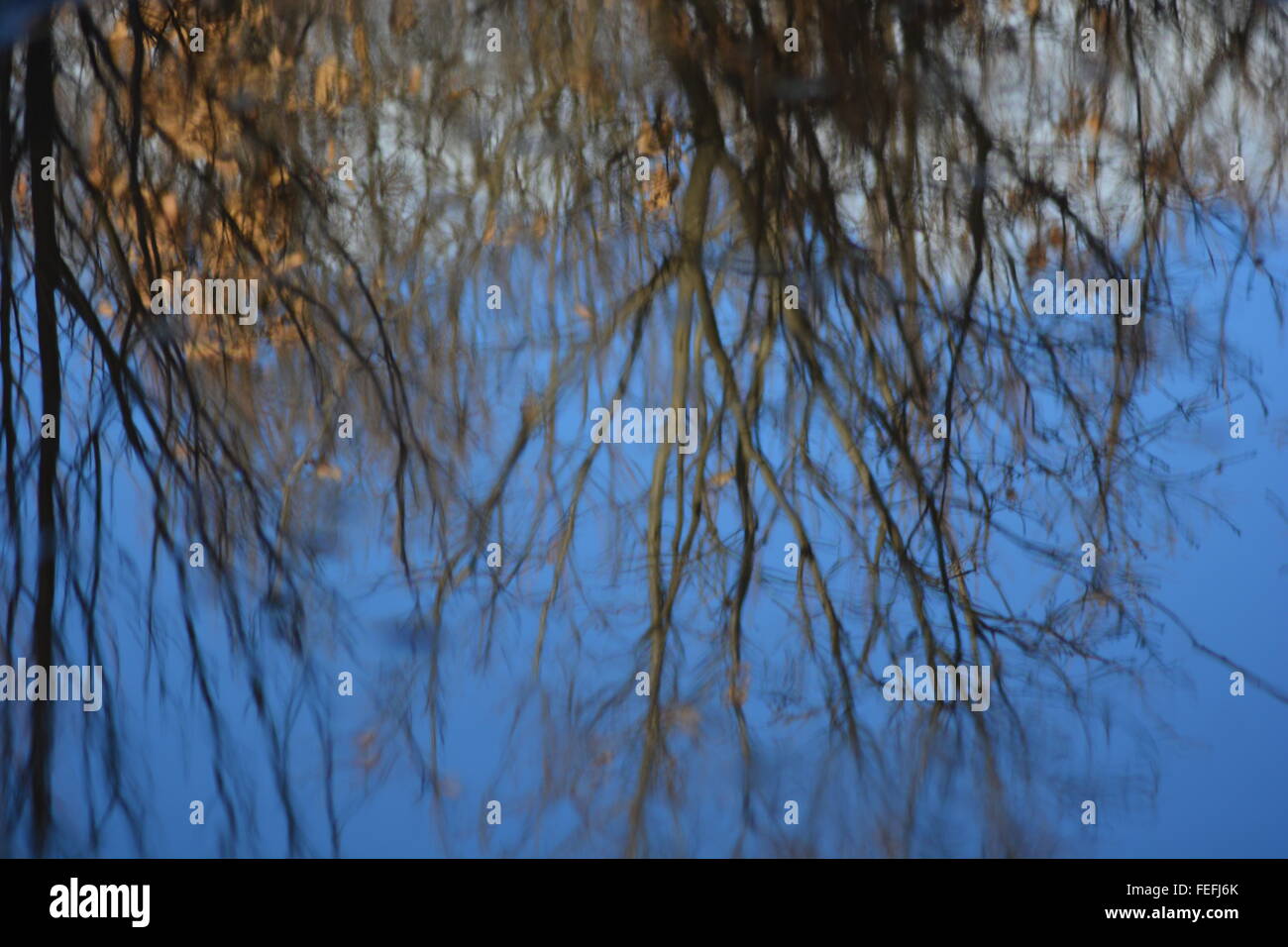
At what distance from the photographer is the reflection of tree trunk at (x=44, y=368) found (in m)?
1.80

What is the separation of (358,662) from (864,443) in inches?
38.2

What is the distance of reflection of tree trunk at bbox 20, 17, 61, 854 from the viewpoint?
180 cm

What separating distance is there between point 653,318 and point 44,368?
1.11m

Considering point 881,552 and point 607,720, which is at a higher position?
point 881,552

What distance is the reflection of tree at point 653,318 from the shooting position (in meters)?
1.79

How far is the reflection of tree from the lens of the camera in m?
1.79

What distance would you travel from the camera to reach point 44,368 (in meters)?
1.86

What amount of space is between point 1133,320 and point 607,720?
1.17 metres

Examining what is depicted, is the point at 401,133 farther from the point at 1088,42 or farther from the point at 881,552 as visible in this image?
the point at 1088,42

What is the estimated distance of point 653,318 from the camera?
1.82 metres
